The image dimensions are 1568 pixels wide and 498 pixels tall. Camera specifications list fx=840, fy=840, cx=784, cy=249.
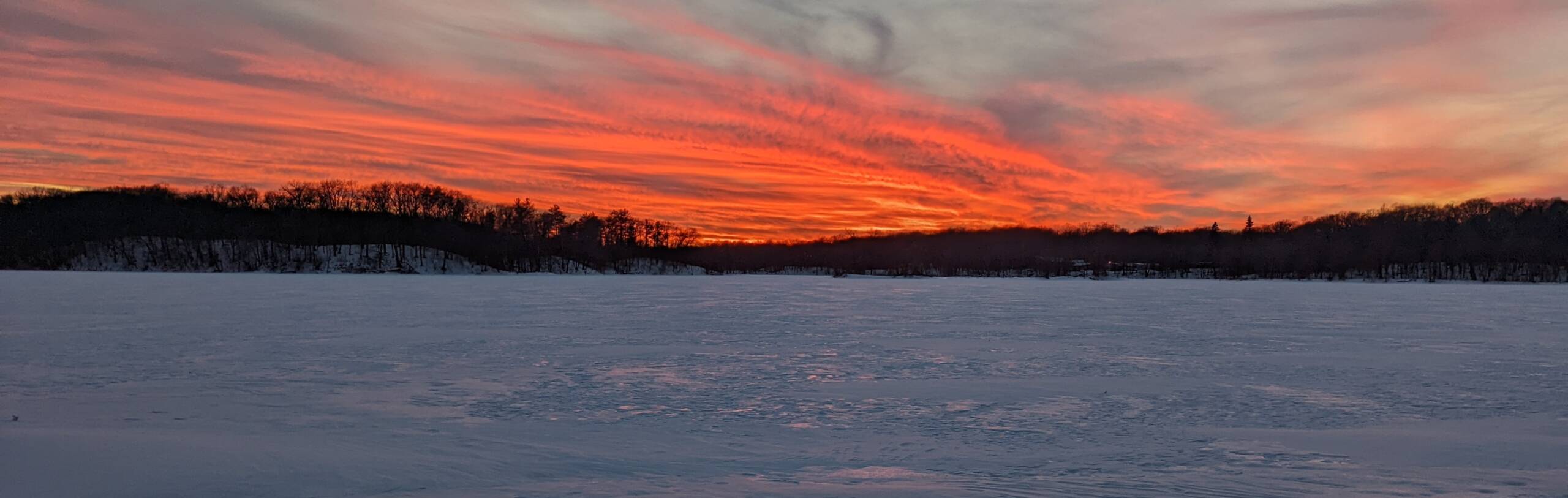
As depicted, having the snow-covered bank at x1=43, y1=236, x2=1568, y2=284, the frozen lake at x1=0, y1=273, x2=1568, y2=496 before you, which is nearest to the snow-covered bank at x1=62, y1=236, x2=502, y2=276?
the snow-covered bank at x1=43, y1=236, x2=1568, y2=284

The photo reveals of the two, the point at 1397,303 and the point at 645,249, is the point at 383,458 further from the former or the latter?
the point at 645,249

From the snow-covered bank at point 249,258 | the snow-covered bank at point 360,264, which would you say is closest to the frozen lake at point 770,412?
the snow-covered bank at point 360,264

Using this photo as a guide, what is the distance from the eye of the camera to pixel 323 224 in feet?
438

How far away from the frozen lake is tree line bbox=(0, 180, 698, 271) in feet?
403

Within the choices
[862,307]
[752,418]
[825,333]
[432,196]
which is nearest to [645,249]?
[432,196]

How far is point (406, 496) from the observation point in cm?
525

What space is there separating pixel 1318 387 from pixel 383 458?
10255 millimetres

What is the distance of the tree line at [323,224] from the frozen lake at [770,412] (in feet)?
403

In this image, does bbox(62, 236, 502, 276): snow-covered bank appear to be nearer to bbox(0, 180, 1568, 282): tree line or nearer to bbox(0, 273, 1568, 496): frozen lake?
bbox(0, 180, 1568, 282): tree line

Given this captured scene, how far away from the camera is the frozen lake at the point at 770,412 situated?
18.7ft

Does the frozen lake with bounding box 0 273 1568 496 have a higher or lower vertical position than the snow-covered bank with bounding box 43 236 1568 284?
lower

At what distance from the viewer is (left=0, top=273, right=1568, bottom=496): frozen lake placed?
225 inches

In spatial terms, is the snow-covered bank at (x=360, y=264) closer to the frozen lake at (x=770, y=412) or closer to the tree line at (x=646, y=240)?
the tree line at (x=646, y=240)

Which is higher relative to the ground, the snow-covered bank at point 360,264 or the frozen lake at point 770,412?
the snow-covered bank at point 360,264
